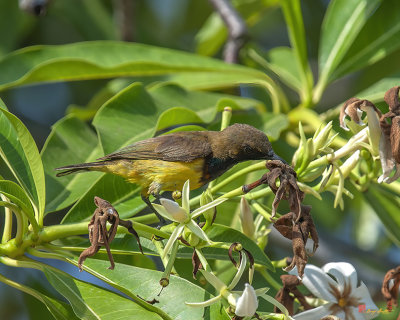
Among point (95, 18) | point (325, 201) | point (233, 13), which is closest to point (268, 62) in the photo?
point (233, 13)

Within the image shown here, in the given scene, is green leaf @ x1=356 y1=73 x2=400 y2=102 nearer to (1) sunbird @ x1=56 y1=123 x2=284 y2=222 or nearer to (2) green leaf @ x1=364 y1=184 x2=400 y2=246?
(2) green leaf @ x1=364 y1=184 x2=400 y2=246

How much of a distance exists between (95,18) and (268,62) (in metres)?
1.77

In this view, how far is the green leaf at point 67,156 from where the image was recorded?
9.88 ft

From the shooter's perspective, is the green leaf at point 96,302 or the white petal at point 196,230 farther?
the green leaf at point 96,302

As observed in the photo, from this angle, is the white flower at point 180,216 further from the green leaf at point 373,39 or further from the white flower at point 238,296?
the green leaf at point 373,39

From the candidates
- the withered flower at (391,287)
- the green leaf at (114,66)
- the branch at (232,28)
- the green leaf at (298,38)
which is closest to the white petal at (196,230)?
the withered flower at (391,287)

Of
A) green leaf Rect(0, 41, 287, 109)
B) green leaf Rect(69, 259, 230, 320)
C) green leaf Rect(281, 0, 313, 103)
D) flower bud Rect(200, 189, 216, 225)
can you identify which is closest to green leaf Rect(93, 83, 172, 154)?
green leaf Rect(0, 41, 287, 109)

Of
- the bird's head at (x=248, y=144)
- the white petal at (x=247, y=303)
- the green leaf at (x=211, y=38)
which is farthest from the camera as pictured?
the green leaf at (x=211, y=38)

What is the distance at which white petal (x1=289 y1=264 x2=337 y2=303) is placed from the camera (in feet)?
8.07

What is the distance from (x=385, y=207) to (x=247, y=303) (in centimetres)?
157

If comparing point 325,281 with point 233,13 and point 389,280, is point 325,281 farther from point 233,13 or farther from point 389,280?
point 233,13

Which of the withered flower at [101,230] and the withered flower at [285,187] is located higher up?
the withered flower at [285,187]

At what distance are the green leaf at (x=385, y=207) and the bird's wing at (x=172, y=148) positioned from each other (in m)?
0.84

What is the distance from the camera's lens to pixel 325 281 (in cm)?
248
